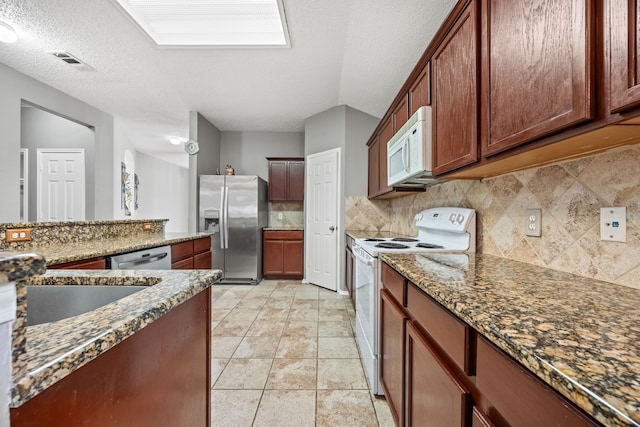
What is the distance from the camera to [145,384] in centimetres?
64

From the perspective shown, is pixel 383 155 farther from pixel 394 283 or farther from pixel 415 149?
pixel 394 283

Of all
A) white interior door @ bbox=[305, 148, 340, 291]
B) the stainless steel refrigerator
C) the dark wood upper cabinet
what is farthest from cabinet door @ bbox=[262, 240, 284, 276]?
the dark wood upper cabinet

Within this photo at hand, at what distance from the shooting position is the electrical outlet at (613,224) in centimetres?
87

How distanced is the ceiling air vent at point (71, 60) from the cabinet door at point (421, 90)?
331cm

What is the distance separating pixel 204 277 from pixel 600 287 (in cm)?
130

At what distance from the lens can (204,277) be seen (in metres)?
0.92

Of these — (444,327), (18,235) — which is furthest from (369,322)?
(18,235)

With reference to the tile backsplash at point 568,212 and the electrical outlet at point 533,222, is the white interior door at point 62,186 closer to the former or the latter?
the tile backsplash at point 568,212

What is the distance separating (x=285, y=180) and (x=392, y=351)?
3605 millimetres

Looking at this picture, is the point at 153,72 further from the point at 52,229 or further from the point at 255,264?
the point at 255,264

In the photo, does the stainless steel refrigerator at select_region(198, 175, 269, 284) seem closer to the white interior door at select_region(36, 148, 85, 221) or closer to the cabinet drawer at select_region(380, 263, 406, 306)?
the white interior door at select_region(36, 148, 85, 221)

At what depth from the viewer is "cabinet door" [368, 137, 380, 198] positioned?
3.08m

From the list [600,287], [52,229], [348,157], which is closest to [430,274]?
[600,287]

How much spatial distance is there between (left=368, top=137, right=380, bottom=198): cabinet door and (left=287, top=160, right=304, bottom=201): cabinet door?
1.40 m
